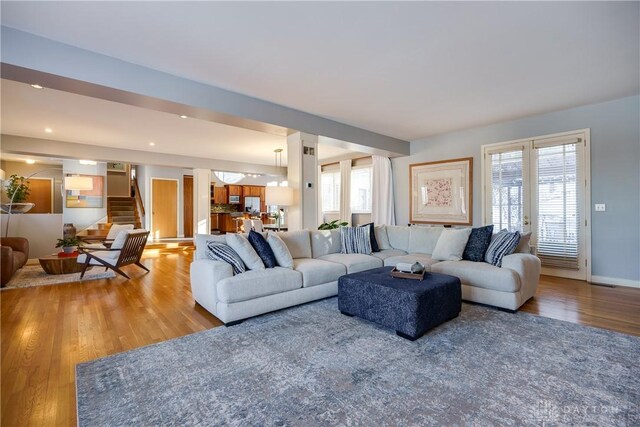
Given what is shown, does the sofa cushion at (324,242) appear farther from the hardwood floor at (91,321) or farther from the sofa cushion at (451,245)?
the hardwood floor at (91,321)

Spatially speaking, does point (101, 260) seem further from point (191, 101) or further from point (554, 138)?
point (554, 138)

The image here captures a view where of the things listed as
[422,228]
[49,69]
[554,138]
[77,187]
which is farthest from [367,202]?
[77,187]

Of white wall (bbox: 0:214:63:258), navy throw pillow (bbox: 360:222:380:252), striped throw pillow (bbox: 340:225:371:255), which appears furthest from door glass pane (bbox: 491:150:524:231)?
white wall (bbox: 0:214:63:258)

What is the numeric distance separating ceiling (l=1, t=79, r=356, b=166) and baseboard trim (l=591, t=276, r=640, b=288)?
215 inches

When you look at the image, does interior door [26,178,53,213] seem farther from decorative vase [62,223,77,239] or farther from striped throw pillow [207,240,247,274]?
striped throw pillow [207,240,247,274]

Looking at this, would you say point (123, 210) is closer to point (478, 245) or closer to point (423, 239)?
point (423, 239)

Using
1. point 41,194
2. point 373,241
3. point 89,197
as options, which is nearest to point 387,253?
point 373,241

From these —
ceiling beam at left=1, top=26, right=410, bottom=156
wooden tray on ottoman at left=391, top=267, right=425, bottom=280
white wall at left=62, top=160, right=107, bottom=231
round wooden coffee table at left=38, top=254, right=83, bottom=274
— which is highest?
ceiling beam at left=1, top=26, right=410, bottom=156

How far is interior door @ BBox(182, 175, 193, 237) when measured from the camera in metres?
10.7

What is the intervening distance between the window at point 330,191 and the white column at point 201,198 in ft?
11.4

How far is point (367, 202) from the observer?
24.8ft

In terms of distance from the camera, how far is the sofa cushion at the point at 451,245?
149 inches

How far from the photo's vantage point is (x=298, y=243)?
4.02 metres

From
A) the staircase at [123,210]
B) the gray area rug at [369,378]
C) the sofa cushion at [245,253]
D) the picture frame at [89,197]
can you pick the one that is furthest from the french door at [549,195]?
the staircase at [123,210]
